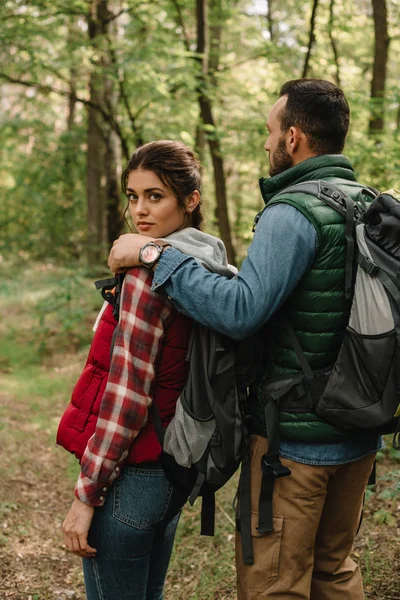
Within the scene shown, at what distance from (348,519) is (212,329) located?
1.02 metres

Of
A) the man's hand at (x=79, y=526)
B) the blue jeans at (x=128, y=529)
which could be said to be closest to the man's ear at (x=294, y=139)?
the blue jeans at (x=128, y=529)

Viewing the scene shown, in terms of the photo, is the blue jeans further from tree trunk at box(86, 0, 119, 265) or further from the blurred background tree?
tree trunk at box(86, 0, 119, 265)

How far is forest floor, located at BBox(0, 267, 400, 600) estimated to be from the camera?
3.45 meters

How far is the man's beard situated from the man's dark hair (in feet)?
0.18

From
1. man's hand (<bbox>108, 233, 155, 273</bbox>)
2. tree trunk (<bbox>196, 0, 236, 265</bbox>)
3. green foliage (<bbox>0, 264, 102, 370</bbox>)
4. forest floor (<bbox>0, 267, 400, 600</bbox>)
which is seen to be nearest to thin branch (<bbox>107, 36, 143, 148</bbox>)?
tree trunk (<bbox>196, 0, 236, 265</bbox>)

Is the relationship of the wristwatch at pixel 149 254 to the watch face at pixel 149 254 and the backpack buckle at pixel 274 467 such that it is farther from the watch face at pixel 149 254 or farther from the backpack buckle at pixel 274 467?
the backpack buckle at pixel 274 467

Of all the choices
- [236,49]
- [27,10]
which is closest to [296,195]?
[27,10]

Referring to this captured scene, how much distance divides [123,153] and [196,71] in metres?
3.21

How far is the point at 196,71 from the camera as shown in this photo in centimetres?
799

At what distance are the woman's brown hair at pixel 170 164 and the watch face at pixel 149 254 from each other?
30 cm

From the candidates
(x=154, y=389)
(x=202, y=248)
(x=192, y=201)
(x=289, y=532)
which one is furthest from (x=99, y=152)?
(x=289, y=532)

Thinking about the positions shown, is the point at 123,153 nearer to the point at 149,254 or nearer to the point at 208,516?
the point at 149,254

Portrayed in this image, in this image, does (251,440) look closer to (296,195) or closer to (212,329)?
(212,329)

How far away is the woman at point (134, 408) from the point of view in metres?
1.94
